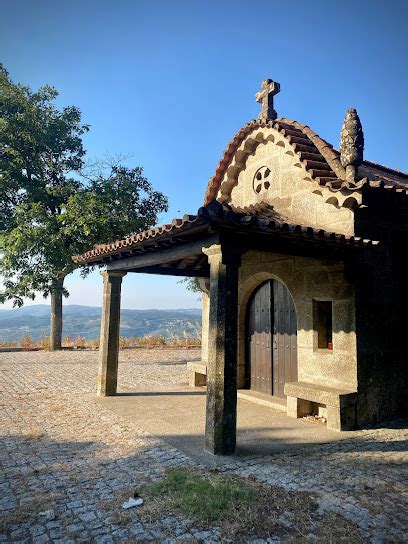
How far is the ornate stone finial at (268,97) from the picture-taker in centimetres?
895

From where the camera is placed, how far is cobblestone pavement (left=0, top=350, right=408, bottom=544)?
3.19 meters

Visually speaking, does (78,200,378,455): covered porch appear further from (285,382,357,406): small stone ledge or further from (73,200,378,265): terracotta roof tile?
(285,382,357,406): small stone ledge

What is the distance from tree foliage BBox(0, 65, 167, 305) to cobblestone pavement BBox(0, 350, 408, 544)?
8.90 meters

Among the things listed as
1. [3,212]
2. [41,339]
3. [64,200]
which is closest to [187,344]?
[41,339]

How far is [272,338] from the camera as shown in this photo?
8117mm

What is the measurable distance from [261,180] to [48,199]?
463 inches

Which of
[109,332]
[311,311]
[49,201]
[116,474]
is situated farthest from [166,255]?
[49,201]

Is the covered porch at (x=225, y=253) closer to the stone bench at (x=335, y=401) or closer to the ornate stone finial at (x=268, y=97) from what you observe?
the stone bench at (x=335, y=401)

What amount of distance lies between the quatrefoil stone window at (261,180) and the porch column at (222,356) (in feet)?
13.0

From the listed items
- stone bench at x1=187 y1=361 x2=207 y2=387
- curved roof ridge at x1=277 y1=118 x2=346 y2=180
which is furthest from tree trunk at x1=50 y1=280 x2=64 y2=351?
curved roof ridge at x1=277 y1=118 x2=346 y2=180

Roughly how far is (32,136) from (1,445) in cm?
1508

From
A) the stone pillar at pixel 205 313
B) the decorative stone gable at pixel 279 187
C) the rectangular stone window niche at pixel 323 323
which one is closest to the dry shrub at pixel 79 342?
the stone pillar at pixel 205 313

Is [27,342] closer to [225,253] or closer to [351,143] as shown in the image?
[225,253]

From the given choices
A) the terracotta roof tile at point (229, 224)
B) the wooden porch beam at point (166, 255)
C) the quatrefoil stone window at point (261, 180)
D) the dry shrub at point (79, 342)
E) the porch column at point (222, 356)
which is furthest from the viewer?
the dry shrub at point (79, 342)
